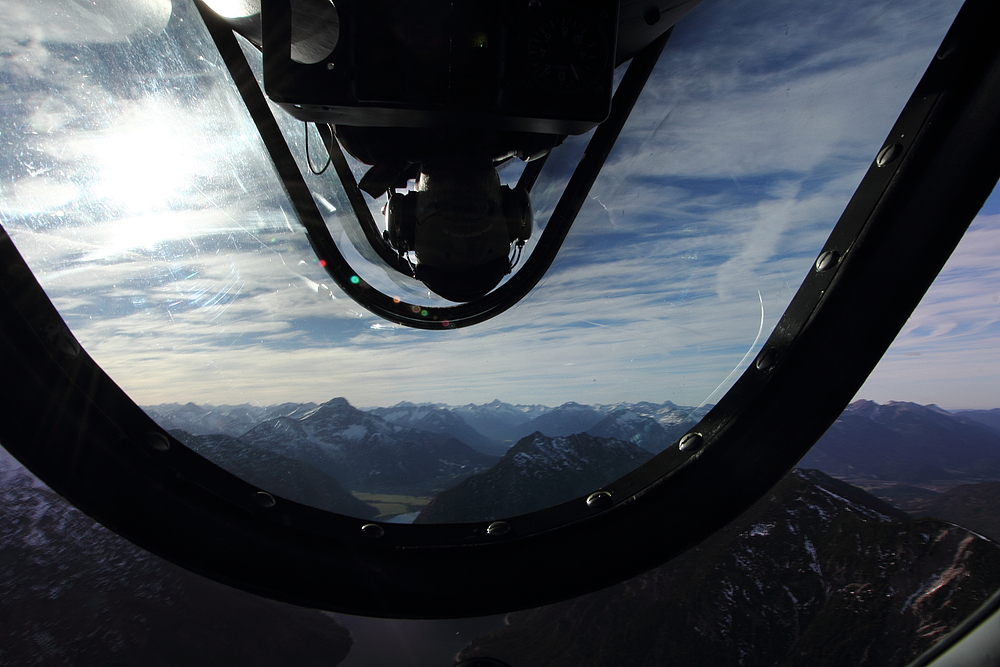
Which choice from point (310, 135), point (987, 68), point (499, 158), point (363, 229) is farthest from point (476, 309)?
point (987, 68)

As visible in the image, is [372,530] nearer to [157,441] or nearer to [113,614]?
[157,441]

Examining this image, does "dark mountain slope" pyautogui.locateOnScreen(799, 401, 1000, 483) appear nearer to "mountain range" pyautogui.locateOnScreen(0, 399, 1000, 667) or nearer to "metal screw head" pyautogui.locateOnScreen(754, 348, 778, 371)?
"mountain range" pyautogui.locateOnScreen(0, 399, 1000, 667)

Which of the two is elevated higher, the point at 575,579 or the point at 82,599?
the point at 575,579

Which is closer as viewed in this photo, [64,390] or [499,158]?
[64,390]

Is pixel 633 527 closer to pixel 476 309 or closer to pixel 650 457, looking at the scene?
pixel 650 457

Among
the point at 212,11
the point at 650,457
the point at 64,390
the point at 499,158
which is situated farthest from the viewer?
the point at 499,158
